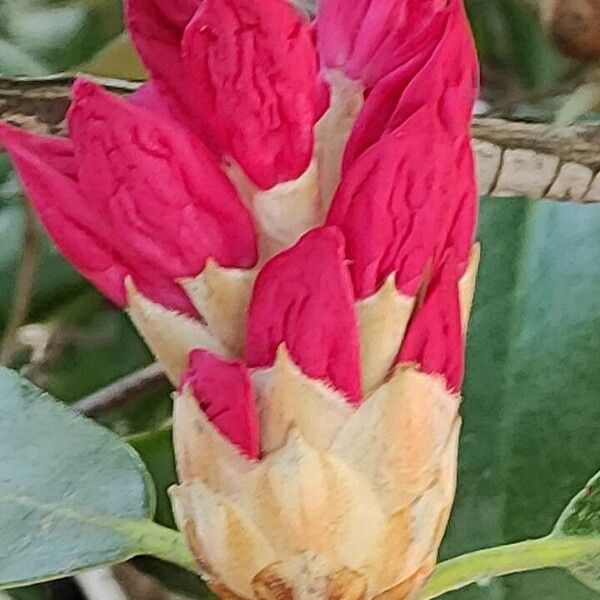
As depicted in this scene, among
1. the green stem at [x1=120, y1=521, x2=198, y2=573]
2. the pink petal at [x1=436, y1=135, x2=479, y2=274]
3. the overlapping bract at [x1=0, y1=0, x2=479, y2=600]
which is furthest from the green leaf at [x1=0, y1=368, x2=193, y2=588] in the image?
the pink petal at [x1=436, y1=135, x2=479, y2=274]

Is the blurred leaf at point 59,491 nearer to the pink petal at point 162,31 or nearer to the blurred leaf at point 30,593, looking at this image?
the blurred leaf at point 30,593

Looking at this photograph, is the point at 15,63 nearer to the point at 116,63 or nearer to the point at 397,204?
the point at 116,63

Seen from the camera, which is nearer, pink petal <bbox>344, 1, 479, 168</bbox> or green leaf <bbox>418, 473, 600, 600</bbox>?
pink petal <bbox>344, 1, 479, 168</bbox>

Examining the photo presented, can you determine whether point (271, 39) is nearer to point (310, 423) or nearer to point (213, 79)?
point (213, 79)

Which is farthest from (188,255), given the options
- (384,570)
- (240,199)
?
(384,570)

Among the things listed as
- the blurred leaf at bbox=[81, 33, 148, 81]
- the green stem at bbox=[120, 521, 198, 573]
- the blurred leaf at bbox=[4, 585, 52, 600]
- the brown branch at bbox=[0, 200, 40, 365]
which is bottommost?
the blurred leaf at bbox=[4, 585, 52, 600]

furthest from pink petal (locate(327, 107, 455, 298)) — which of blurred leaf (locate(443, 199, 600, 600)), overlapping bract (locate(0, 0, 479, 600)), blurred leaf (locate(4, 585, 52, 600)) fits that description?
blurred leaf (locate(4, 585, 52, 600))

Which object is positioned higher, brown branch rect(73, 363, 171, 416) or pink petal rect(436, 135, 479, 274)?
pink petal rect(436, 135, 479, 274)

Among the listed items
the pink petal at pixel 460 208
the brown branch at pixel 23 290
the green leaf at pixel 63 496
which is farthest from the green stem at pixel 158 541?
the pink petal at pixel 460 208

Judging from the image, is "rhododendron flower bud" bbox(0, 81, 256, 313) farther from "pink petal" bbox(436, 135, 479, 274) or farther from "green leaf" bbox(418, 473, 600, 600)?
"green leaf" bbox(418, 473, 600, 600)
